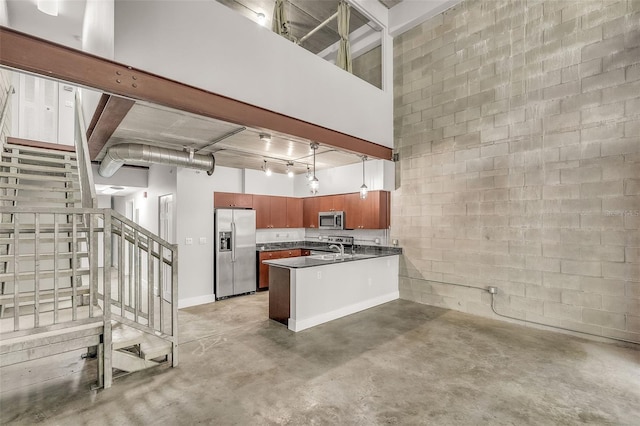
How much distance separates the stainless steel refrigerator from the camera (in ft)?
20.6

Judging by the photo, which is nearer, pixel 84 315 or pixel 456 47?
pixel 84 315

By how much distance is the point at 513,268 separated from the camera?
16.1 feet

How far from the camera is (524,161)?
4.77m

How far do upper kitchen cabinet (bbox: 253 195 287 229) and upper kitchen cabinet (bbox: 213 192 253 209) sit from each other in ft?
0.55

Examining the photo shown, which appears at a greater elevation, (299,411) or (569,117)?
(569,117)

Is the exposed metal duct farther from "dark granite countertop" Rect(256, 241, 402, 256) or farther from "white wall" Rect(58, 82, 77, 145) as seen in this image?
"dark granite countertop" Rect(256, 241, 402, 256)

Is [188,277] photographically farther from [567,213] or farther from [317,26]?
[567,213]

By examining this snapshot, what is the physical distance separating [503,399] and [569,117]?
3.92m

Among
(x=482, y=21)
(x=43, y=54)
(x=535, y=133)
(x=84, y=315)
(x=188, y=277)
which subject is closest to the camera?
(x=43, y=54)

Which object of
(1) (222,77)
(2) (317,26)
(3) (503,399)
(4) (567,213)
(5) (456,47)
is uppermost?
(2) (317,26)

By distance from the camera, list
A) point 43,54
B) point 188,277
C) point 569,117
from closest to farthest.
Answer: point 43,54 < point 569,117 < point 188,277

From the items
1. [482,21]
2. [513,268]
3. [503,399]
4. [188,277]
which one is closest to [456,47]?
[482,21]

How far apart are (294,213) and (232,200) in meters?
1.78

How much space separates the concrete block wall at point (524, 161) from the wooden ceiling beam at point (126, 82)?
2.82m
